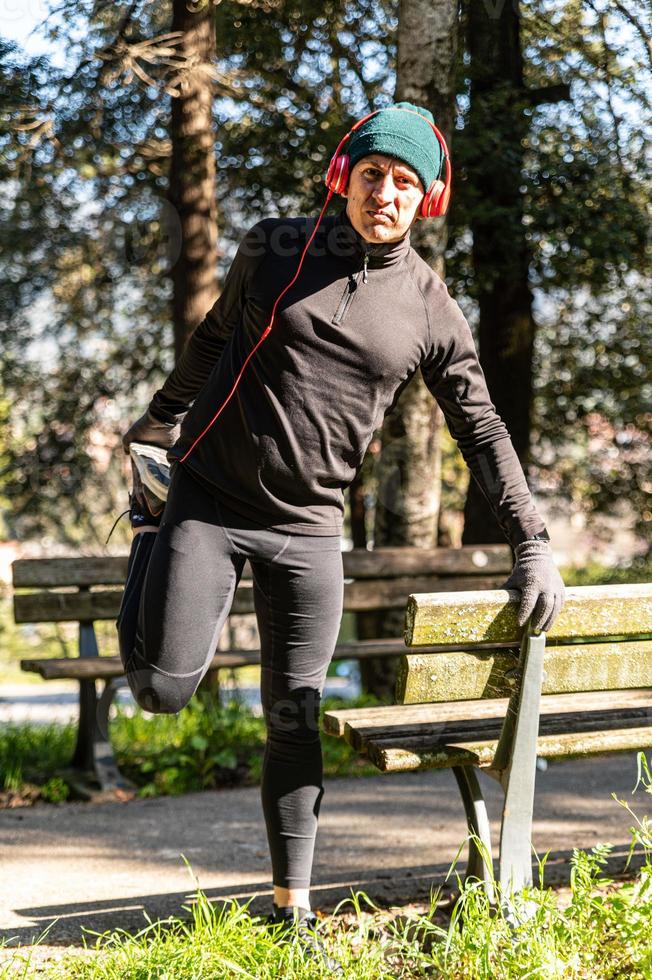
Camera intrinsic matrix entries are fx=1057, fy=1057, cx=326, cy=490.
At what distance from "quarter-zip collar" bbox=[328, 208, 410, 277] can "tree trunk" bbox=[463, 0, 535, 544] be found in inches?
166

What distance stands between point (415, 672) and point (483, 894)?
0.66 m

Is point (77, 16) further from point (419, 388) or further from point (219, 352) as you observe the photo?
point (219, 352)

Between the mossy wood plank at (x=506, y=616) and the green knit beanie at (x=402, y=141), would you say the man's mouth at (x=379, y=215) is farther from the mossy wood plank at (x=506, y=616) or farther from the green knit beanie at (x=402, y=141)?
the mossy wood plank at (x=506, y=616)

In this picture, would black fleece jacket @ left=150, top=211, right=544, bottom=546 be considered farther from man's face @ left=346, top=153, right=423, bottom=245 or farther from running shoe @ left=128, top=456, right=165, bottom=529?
running shoe @ left=128, top=456, right=165, bottom=529

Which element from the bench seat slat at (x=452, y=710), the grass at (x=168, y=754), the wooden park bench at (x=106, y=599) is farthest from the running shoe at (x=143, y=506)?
the grass at (x=168, y=754)

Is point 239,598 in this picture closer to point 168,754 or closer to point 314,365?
point 168,754

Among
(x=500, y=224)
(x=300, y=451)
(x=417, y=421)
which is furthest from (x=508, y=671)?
(x=500, y=224)

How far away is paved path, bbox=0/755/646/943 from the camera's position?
349cm

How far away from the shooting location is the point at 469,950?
2.53m

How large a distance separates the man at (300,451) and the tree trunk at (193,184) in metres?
3.42

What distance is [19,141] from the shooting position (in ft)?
21.3

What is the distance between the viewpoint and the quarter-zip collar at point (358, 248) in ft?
8.84

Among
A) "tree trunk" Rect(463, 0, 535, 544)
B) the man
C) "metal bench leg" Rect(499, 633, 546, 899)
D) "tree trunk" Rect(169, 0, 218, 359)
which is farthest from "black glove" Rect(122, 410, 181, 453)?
"tree trunk" Rect(463, 0, 535, 544)

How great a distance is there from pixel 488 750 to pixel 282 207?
555 centimetres
